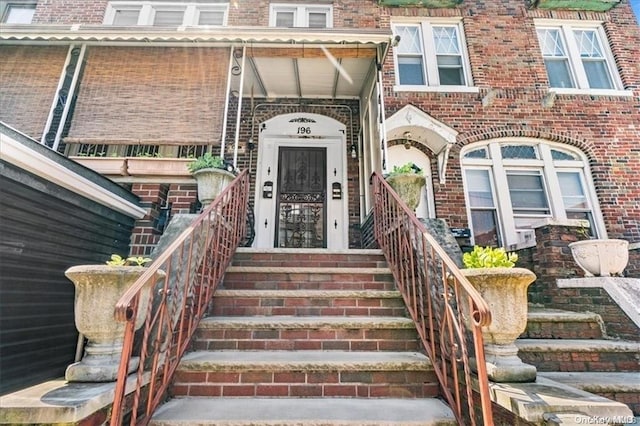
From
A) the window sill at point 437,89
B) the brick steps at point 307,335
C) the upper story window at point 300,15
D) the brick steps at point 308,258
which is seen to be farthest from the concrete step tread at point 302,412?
the upper story window at point 300,15

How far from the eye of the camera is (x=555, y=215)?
4.99m

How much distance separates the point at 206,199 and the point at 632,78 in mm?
7986

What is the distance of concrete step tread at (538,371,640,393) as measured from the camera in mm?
1873

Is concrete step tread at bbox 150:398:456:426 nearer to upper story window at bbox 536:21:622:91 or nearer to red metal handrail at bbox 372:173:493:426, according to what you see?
red metal handrail at bbox 372:173:493:426

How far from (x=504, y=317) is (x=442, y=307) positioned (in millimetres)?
458

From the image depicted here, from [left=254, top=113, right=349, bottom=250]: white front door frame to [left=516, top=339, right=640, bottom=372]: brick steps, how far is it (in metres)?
3.09

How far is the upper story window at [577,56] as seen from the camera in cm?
567

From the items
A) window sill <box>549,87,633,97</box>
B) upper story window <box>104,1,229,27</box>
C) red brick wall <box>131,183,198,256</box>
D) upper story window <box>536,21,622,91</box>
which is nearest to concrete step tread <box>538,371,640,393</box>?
red brick wall <box>131,183,198,256</box>

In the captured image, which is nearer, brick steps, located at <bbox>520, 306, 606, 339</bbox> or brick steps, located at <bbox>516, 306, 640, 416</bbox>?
brick steps, located at <bbox>516, 306, 640, 416</bbox>

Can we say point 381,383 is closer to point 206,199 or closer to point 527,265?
point 206,199

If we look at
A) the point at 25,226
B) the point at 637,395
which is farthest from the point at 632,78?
the point at 25,226

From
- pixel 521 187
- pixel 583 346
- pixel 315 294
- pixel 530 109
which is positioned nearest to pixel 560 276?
pixel 583 346

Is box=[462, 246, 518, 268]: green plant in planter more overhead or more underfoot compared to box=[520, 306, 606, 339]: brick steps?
more overhead

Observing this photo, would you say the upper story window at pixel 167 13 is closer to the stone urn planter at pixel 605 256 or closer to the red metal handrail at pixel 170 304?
the red metal handrail at pixel 170 304
